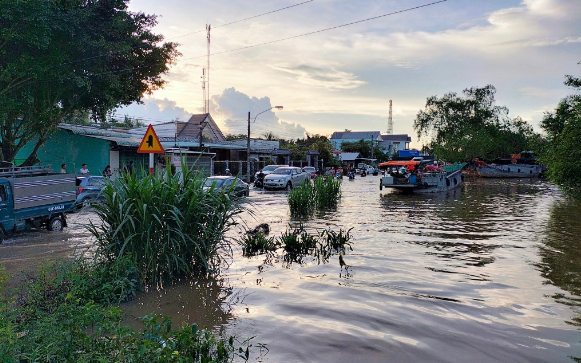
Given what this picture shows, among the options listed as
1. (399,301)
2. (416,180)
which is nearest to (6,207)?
(399,301)

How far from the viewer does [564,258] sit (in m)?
10.6

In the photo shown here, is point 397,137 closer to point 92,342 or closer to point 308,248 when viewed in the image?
point 308,248

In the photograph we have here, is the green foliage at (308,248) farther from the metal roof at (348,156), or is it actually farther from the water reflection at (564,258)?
the metal roof at (348,156)

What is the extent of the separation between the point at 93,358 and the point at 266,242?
6.68m

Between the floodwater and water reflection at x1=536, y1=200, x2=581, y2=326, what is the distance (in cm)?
4

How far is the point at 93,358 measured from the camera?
3936 millimetres

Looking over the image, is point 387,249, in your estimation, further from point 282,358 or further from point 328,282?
point 282,358

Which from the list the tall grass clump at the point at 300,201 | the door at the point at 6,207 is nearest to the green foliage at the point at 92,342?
the door at the point at 6,207

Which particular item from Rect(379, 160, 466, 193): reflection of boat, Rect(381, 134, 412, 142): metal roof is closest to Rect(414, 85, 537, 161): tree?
Rect(379, 160, 466, 193): reflection of boat

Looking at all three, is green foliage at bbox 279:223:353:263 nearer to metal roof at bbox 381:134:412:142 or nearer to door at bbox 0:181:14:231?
door at bbox 0:181:14:231

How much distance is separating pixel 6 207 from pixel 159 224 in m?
7.02

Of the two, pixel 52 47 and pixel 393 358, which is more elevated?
pixel 52 47

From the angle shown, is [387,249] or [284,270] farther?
[387,249]

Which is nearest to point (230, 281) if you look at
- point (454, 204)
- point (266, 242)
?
point (266, 242)
